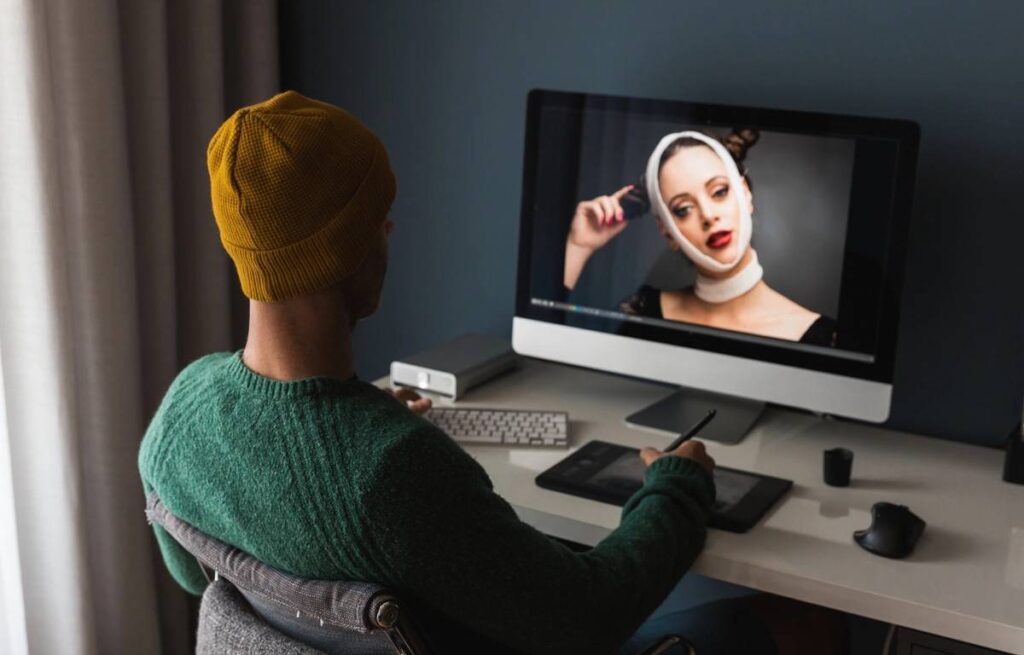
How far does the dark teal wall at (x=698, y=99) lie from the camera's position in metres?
1.90

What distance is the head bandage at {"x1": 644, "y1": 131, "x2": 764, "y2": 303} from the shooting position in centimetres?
184

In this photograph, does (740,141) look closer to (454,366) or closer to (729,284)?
(729,284)

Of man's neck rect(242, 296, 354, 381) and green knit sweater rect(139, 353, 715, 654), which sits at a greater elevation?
man's neck rect(242, 296, 354, 381)

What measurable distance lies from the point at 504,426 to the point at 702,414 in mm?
347

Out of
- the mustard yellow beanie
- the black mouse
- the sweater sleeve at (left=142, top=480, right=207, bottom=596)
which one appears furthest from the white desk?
the mustard yellow beanie

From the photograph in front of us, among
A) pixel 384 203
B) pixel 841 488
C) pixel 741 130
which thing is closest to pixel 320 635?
pixel 384 203

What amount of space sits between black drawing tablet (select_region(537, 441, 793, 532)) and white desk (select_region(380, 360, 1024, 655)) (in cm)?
2

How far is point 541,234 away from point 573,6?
47 centimetres

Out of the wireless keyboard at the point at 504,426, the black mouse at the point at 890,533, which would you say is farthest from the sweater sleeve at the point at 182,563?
the black mouse at the point at 890,533

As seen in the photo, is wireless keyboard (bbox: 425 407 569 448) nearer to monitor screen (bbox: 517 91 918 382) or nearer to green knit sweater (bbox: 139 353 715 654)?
monitor screen (bbox: 517 91 918 382)

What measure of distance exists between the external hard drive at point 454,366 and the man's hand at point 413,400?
90 millimetres

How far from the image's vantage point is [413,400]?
193 centimetres

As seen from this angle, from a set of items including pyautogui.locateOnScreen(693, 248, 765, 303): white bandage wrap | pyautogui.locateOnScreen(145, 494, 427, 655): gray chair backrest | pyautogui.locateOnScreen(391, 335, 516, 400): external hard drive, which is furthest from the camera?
pyautogui.locateOnScreen(391, 335, 516, 400): external hard drive

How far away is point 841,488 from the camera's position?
1742 millimetres
